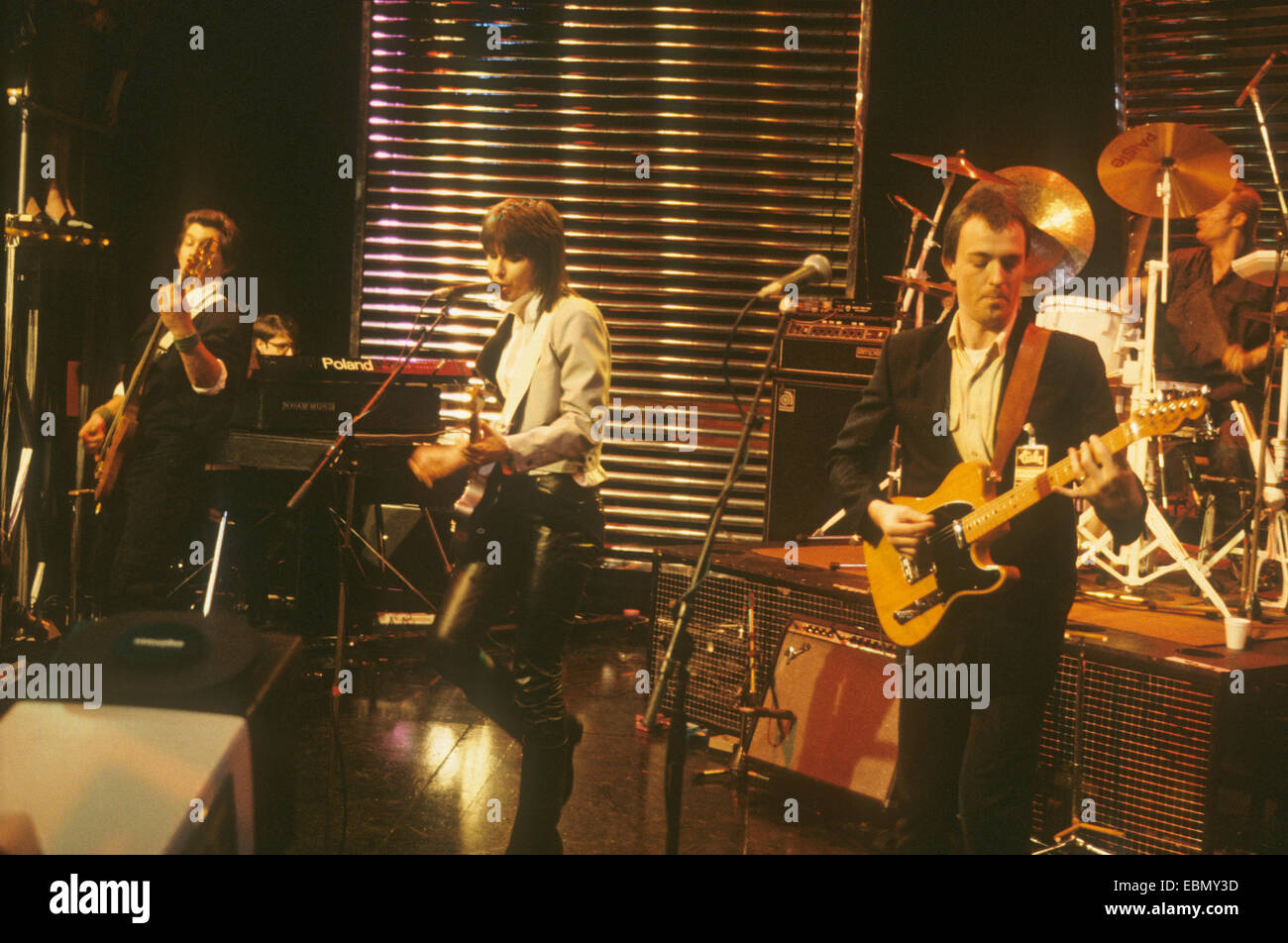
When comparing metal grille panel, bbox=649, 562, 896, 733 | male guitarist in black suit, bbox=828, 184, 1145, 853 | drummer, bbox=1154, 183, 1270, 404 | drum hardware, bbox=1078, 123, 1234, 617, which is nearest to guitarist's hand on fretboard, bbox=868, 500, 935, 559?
male guitarist in black suit, bbox=828, 184, 1145, 853

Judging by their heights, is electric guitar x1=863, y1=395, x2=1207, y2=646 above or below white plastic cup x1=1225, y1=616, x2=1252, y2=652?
above

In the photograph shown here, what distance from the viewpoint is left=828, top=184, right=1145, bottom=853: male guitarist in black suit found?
2693 mm

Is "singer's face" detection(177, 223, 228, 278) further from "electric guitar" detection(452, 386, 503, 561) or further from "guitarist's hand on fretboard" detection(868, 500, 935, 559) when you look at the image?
"guitarist's hand on fretboard" detection(868, 500, 935, 559)

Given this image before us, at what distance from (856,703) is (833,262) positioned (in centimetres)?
372

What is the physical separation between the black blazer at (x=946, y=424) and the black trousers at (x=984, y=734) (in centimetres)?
14

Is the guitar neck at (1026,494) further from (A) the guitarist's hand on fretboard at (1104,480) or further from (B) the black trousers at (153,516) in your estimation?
(B) the black trousers at (153,516)

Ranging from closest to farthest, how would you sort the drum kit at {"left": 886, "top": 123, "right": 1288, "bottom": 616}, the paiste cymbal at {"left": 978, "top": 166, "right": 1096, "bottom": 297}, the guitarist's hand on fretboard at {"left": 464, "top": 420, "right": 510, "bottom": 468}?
the guitarist's hand on fretboard at {"left": 464, "top": 420, "right": 510, "bottom": 468} → the drum kit at {"left": 886, "top": 123, "right": 1288, "bottom": 616} → the paiste cymbal at {"left": 978, "top": 166, "right": 1096, "bottom": 297}

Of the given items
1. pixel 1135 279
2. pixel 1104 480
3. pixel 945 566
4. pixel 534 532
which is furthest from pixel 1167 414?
pixel 1135 279

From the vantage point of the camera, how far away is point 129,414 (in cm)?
489

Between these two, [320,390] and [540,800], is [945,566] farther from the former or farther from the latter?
[320,390]

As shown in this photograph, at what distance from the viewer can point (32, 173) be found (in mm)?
5625

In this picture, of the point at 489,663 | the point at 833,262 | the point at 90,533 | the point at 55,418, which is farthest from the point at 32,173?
the point at 833,262

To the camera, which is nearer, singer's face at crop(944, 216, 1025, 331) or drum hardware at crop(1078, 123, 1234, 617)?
singer's face at crop(944, 216, 1025, 331)

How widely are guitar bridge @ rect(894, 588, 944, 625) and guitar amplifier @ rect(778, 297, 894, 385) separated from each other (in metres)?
3.45
